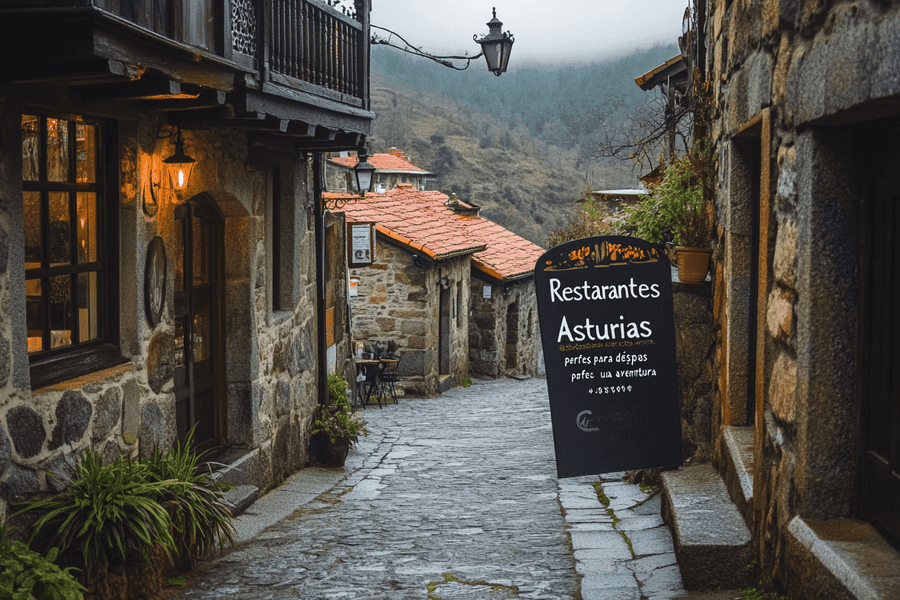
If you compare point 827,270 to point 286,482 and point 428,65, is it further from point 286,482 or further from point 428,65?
point 428,65

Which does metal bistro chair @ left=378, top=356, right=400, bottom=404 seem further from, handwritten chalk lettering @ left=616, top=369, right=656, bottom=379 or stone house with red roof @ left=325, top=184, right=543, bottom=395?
handwritten chalk lettering @ left=616, top=369, right=656, bottom=379

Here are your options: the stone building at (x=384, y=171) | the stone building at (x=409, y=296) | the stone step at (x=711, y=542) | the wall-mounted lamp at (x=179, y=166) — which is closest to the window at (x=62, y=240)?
the wall-mounted lamp at (x=179, y=166)

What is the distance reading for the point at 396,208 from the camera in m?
19.8

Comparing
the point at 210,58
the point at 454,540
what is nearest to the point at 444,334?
the point at 454,540

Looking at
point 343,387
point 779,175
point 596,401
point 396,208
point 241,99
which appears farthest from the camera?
point 396,208

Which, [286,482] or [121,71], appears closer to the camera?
[121,71]

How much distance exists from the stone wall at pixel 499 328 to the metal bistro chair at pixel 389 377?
416 centimetres

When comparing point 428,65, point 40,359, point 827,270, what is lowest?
point 40,359

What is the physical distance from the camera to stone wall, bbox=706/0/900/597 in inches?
103

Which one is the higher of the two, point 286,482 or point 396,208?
point 396,208

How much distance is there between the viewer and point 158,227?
5711 millimetres

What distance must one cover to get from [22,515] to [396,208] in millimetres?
15898

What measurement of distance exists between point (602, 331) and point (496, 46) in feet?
17.7

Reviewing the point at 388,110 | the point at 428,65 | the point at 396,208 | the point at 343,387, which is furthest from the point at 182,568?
the point at 428,65
